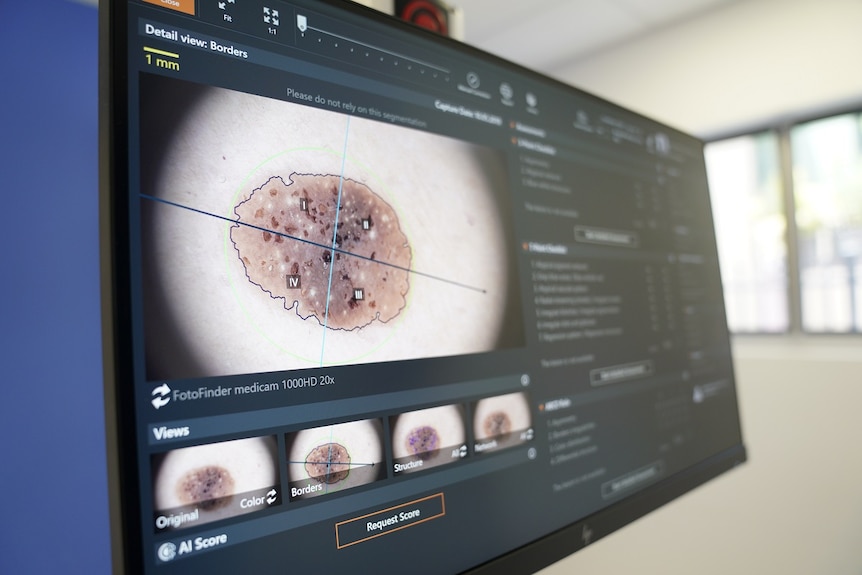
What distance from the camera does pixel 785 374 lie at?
2385mm

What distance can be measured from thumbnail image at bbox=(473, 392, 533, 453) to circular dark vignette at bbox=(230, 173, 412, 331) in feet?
0.43

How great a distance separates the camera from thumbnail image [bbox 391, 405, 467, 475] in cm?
42

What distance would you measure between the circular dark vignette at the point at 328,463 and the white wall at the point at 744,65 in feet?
9.67

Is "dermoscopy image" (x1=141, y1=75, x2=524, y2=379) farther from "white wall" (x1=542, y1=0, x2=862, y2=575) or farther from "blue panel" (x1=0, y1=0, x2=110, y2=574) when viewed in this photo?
"white wall" (x1=542, y1=0, x2=862, y2=575)

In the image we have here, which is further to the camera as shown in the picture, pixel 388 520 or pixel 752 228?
pixel 752 228

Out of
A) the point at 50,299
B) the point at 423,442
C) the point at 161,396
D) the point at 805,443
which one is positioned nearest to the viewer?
the point at 161,396

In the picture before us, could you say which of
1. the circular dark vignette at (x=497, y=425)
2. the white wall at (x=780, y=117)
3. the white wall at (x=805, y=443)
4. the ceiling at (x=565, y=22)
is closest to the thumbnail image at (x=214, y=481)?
the circular dark vignette at (x=497, y=425)

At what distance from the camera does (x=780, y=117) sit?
260 cm

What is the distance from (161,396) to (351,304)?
0.48 feet

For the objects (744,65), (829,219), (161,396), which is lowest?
(161,396)

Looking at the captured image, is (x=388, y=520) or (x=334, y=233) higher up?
(x=334, y=233)

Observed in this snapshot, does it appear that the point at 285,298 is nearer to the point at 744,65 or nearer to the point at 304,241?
the point at 304,241

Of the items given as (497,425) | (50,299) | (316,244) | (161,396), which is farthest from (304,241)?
(50,299)

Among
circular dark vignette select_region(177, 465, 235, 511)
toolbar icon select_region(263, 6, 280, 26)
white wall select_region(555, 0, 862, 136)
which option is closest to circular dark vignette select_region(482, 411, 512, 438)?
circular dark vignette select_region(177, 465, 235, 511)
